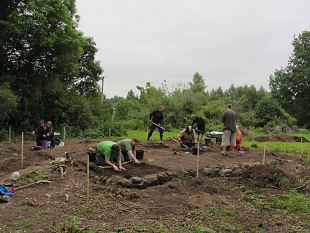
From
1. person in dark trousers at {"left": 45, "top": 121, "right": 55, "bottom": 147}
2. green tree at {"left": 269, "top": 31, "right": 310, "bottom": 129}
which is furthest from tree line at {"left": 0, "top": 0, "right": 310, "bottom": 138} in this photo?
green tree at {"left": 269, "top": 31, "right": 310, "bottom": 129}

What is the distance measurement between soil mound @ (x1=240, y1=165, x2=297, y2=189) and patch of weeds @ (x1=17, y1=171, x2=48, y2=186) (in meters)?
4.73

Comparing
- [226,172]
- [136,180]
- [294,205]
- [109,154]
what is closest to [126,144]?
[109,154]

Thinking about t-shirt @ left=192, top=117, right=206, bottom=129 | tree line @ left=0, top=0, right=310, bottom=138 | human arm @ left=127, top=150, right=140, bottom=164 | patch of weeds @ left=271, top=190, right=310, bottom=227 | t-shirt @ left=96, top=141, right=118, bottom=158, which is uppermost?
tree line @ left=0, top=0, right=310, bottom=138

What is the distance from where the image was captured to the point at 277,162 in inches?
506

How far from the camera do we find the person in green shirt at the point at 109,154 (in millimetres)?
9453

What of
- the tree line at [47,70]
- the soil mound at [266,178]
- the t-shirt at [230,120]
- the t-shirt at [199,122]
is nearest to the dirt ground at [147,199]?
the soil mound at [266,178]

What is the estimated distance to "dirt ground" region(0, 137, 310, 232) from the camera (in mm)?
6348

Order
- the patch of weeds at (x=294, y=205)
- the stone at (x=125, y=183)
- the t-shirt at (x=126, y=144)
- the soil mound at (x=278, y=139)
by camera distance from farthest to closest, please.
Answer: the soil mound at (x=278, y=139) < the t-shirt at (x=126, y=144) < the stone at (x=125, y=183) < the patch of weeds at (x=294, y=205)

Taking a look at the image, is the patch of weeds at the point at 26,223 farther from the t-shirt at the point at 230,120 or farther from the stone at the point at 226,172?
the t-shirt at the point at 230,120

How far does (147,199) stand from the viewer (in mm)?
7859

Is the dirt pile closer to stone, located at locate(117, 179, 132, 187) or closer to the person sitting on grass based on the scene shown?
the person sitting on grass

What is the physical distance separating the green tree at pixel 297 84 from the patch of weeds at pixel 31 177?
3887 cm

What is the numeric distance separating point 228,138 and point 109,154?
5.55 metres

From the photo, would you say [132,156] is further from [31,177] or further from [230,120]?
[230,120]
